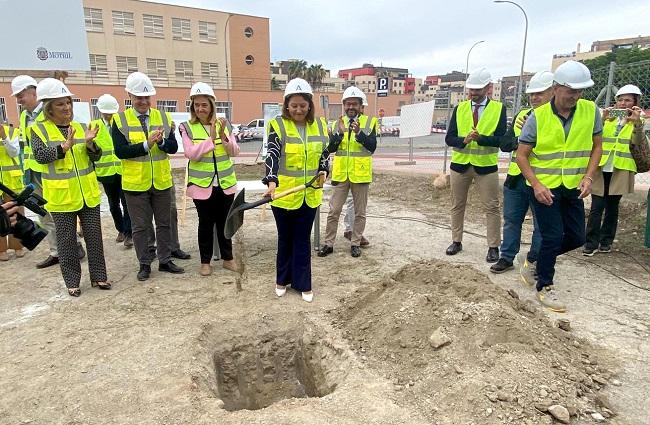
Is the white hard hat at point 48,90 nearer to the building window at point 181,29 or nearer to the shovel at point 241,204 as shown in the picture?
the shovel at point 241,204

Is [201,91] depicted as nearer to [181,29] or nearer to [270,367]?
[270,367]

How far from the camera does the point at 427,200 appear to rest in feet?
28.9

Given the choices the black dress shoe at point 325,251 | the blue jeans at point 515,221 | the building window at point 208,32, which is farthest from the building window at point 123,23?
the blue jeans at point 515,221

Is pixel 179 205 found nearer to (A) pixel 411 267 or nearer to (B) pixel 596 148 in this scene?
(A) pixel 411 267

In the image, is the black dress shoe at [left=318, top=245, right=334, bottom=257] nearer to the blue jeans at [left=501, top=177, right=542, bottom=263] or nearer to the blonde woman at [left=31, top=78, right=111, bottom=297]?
the blue jeans at [left=501, top=177, right=542, bottom=263]

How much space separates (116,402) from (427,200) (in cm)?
705

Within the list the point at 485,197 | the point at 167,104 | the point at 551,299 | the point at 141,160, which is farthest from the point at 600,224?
the point at 167,104

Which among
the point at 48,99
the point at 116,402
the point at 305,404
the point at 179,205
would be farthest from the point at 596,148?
the point at 179,205

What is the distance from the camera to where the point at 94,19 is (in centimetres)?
3434

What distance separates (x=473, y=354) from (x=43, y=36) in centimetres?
723

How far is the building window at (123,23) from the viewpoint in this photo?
3516 centimetres

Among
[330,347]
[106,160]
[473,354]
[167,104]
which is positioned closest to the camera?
[473,354]

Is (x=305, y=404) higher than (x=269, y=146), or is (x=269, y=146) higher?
(x=269, y=146)

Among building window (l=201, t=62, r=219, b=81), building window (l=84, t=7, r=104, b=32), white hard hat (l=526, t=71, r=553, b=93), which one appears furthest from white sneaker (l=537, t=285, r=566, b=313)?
building window (l=201, t=62, r=219, b=81)
